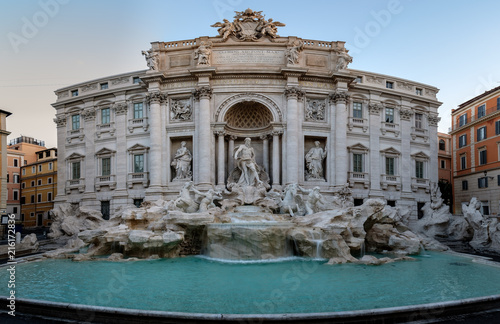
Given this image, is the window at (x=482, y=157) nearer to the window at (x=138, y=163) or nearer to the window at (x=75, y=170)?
the window at (x=138, y=163)

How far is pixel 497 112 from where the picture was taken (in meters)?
30.8

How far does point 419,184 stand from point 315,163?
9479 mm

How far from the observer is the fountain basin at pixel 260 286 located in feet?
25.1

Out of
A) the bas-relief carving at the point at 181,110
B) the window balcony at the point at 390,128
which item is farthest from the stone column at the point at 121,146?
the window balcony at the point at 390,128

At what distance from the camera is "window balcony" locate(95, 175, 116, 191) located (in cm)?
2628

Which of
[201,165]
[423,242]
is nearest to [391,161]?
[423,242]

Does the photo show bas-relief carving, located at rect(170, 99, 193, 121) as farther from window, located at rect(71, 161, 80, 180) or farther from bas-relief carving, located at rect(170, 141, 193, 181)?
window, located at rect(71, 161, 80, 180)

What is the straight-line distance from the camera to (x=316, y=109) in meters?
25.2

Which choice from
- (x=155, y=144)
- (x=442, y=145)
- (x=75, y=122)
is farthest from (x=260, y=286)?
(x=442, y=145)

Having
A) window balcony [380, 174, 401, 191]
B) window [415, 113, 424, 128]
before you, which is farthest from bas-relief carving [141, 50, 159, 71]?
window [415, 113, 424, 128]

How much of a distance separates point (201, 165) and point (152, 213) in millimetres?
6531

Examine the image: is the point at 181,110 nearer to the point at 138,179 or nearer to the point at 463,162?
the point at 138,179

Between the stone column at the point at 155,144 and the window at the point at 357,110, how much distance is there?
13978 millimetres

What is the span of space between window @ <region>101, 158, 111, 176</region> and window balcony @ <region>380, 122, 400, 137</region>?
20.9m
